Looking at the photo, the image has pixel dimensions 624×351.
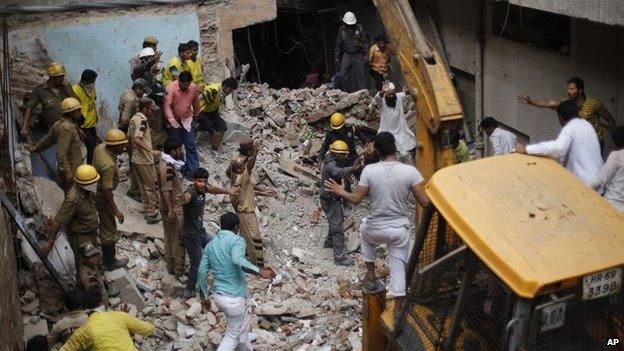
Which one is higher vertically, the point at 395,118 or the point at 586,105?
the point at 586,105

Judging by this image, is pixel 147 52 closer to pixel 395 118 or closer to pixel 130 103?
pixel 130 103

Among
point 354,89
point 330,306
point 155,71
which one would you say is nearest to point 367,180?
point 330,306

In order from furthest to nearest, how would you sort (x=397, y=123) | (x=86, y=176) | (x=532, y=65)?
1. (x=532, y=65)
2. (x=397, y=123)
3. (x=86, y=176)

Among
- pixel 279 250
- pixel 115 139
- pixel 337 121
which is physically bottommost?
pixel 279 250

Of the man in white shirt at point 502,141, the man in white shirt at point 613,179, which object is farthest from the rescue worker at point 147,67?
the man in white shirt at point 613,179

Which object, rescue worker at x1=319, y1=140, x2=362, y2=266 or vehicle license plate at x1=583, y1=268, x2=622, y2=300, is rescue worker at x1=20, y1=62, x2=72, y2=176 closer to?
rescue worker at x1=319, y1=140, x2=362, y2=266

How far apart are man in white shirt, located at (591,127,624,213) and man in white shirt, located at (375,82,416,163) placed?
4.49 metres

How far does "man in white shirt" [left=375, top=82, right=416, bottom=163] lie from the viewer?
1170 cm

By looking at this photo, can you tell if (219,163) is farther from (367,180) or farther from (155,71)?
(367,180)

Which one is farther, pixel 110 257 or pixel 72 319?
pixel 110 257

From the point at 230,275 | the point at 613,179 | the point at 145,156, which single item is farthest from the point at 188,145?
the point at 613,179

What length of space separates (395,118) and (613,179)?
15.6ft

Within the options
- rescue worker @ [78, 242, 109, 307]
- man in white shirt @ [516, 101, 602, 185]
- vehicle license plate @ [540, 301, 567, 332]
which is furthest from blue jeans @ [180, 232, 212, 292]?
vehicle license plate @ [540, 301, 567, 332]

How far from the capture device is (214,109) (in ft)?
42.2
